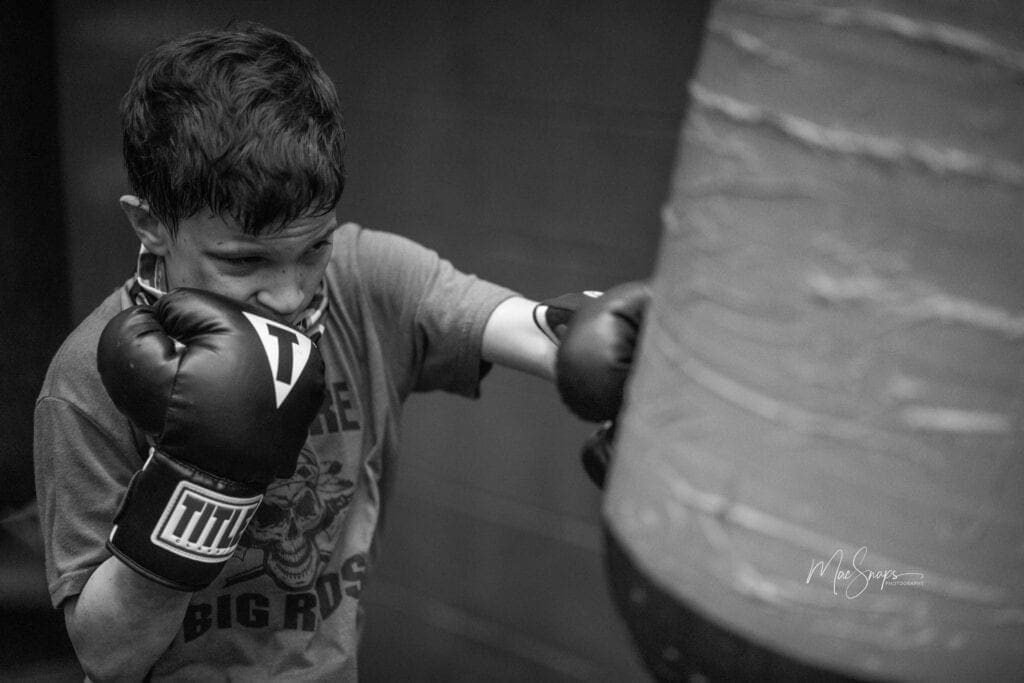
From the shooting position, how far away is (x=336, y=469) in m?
1.23

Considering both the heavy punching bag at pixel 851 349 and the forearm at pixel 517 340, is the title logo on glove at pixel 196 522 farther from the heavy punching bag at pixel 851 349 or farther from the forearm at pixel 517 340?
the heavy punching bag at pixel 851 349

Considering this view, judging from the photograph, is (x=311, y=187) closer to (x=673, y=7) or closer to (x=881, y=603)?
(x=881, y=603)

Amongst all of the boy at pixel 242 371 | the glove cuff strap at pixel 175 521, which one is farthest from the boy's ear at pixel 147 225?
the glove cuff strap at pixel 175 521

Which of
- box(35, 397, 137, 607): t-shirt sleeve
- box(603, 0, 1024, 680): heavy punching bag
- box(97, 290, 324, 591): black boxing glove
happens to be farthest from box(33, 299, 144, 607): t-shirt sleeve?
box(603, 0, 1024, 680): heavy punching bag

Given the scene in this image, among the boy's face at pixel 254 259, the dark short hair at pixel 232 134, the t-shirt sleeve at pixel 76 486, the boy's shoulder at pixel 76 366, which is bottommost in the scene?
the t-shirt sleeve at pixel 76 486

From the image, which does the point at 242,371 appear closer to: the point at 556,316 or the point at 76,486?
the point at 76,486

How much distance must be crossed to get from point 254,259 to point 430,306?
0.86 ft

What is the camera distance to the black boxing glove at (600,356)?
0.98 m

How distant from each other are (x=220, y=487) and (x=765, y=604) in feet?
1.80

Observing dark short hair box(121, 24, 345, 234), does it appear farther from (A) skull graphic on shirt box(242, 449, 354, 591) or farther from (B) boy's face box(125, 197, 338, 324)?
(A) skull graphic on shirt box(242, 449, 354, 591)

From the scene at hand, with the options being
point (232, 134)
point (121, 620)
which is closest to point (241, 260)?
point (232, 134)

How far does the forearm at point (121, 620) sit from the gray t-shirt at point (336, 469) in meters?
0.06

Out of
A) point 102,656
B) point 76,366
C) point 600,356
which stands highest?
point 600,356

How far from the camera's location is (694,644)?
0.59 metres
